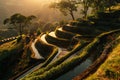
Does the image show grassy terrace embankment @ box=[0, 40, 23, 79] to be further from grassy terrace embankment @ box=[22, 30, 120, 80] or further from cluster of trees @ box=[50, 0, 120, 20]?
cluster of trees @ box=[50, 0, 120, 20]

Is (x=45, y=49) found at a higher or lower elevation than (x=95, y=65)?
lower

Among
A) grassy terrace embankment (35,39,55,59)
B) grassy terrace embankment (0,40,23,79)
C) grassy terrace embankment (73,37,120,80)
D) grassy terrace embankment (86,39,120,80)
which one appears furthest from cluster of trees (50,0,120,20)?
grassy terrace embankment (86,39,120,80)

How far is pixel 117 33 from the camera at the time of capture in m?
59.5

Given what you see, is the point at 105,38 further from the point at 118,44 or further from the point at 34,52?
the point at 34,52

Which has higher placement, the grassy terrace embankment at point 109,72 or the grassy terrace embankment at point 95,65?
the grassy terrace embankment at point 109,72

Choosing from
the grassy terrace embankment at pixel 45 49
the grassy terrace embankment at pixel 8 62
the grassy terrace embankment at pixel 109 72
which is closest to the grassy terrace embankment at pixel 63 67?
the grassy terrace embankment at pixel 109 72

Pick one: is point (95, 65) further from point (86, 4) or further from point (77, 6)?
point (77, 6)

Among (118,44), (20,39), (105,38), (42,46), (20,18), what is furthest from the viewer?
(20,18)

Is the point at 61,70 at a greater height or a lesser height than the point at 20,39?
greater

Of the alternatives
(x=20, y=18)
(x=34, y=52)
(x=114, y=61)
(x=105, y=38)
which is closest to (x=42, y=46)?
(x=34, y=52)

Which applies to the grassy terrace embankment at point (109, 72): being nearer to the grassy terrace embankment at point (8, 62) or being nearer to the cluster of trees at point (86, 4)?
the grassy terrace embankment at point (8, 62)

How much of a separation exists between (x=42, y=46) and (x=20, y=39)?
96.5ft

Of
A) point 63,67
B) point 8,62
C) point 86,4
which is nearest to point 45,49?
Result: point 8,62

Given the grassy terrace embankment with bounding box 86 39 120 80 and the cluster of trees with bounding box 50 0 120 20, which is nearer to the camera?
the grassy terrace embankment with bounding box 86 39 120 80
